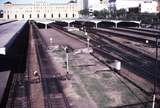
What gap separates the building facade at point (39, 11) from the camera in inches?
7232

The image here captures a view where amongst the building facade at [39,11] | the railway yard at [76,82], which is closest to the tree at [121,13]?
the building facade at [39,11]

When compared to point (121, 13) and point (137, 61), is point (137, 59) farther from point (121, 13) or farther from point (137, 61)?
point (121, 13)

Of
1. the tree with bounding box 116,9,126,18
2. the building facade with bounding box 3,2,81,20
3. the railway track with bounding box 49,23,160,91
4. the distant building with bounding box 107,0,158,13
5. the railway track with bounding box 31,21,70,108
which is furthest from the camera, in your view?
the building facade with bounding box 3,2,81,20

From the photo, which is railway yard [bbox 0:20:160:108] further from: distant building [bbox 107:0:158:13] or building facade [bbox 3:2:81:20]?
building facade [bbox 3:2:81:20]

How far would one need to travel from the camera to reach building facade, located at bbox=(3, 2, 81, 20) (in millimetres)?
183688

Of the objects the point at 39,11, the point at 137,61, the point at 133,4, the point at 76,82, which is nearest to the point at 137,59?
the point at 137,61

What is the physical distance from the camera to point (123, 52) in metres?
36.8

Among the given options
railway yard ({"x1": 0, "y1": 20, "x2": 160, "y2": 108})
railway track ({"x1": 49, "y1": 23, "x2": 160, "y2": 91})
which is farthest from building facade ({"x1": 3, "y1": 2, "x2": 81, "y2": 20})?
railway yard ({"x1": 0, "y1": 20, "x2": 160, "y2": 108})

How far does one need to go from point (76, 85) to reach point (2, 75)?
16.7ft

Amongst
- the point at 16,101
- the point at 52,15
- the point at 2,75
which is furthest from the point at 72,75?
the point at 52,15

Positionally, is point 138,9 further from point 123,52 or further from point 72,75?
point 72,75

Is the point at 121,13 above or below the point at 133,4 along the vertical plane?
below

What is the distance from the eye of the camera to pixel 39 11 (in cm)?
18988

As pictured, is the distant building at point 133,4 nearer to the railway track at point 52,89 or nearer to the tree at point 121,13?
the tree at point 121,13
